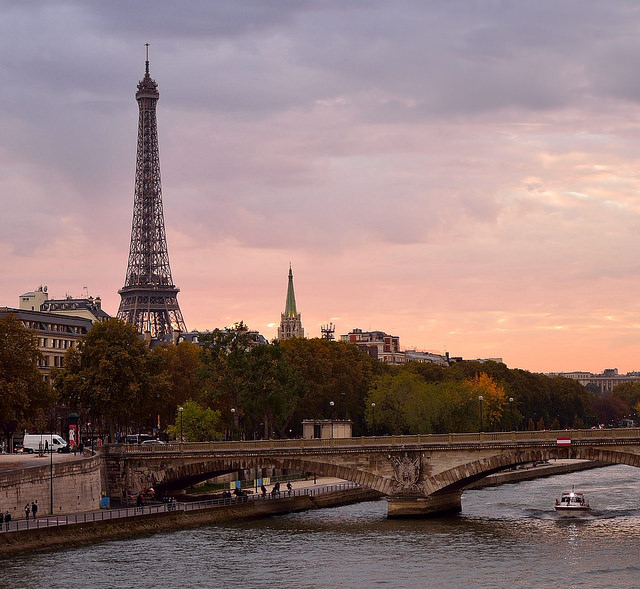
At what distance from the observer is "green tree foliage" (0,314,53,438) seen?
99.1 m

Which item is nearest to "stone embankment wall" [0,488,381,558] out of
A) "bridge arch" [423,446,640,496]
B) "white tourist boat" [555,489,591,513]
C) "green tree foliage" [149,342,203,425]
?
"bridge arch" [423,446,640,496]

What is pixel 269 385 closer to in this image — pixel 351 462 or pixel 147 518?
pixel 351 462

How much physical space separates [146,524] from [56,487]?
725 centimetres

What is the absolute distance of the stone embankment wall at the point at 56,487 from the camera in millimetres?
77812

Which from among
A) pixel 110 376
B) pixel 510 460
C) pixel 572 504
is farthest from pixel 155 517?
pixel 110 376

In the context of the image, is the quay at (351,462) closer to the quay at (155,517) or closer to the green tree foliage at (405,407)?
the quay at (155,517)

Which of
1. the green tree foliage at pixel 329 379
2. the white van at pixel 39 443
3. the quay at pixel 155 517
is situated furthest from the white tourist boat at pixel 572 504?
the green tree foliage at pixel 329 379

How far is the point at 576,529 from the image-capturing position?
8412 centimetres

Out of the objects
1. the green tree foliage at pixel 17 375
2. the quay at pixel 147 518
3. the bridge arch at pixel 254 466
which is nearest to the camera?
the quay at pixel 147 518

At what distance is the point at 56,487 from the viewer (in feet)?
273

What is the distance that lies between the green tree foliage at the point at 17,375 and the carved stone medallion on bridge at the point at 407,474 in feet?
103

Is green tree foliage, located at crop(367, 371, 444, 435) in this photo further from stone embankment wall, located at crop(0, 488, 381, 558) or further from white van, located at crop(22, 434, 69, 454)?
white van, located at crop(22, 434, 69, 454)

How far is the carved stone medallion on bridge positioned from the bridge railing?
1224mm

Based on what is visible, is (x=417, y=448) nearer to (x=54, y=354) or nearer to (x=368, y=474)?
(x=368, y=474)
